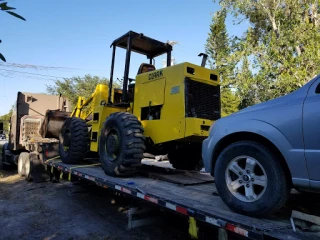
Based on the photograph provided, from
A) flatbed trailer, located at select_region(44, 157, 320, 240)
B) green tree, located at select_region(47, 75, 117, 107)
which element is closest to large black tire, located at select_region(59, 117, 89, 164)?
flatbed trailer, located at select_region(44, 157, 320, 240)

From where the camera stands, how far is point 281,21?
66.9 feet

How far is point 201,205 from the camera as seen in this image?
3.63 metres

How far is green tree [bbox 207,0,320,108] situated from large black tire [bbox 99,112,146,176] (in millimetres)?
13766

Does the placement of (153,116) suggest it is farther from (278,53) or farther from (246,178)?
(278,53)

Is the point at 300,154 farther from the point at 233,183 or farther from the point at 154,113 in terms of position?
the point at 154,113

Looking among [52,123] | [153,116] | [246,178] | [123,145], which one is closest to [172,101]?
[153,116]

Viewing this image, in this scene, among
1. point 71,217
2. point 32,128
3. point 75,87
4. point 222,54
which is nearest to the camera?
point 71,217

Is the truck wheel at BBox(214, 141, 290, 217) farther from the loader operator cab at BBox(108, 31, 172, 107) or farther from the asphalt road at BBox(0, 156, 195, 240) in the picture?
the loader operator cab at BBox(108, 31, 172, 107)

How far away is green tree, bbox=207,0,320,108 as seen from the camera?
17.4 metres

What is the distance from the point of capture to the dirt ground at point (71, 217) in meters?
5.02

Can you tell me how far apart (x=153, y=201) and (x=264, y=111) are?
1929 mm

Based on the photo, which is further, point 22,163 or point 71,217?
point 22,163

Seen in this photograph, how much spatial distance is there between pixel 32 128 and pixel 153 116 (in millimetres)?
7096

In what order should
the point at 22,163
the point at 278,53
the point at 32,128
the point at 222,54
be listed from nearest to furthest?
the point at 22,163 < the point at 32,128 < the point at 278,53 < the point at 222,54
